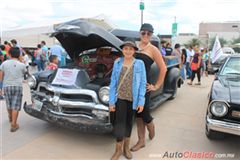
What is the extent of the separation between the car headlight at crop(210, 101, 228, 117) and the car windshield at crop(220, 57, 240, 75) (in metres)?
1.59

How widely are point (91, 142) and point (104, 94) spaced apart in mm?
912

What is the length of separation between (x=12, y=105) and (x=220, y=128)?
3489mm

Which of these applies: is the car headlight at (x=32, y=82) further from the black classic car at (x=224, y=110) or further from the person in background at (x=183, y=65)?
the person in background at (x=183, y=65)

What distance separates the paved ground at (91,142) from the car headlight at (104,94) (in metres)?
0.79

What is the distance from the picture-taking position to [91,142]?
3807 millimetres

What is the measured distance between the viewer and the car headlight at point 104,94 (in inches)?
136

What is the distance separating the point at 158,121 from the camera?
487cm

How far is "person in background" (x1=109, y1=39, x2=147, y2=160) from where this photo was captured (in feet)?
10.0

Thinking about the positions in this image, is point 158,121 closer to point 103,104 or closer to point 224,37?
point 103,104

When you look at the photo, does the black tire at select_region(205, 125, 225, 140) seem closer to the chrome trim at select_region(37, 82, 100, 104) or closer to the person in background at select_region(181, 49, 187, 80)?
the chrome trim at select_region(37, 82, 100, 104)

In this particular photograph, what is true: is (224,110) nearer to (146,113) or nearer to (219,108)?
(219,108)

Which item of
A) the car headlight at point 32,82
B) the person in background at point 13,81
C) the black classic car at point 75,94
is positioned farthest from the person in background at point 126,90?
the person in background at point 13,81

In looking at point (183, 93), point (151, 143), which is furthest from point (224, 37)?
point (151, 143)

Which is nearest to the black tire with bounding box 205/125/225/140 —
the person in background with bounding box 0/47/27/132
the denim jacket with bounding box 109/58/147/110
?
the denim jacket with bounding box 109/58/147/110
